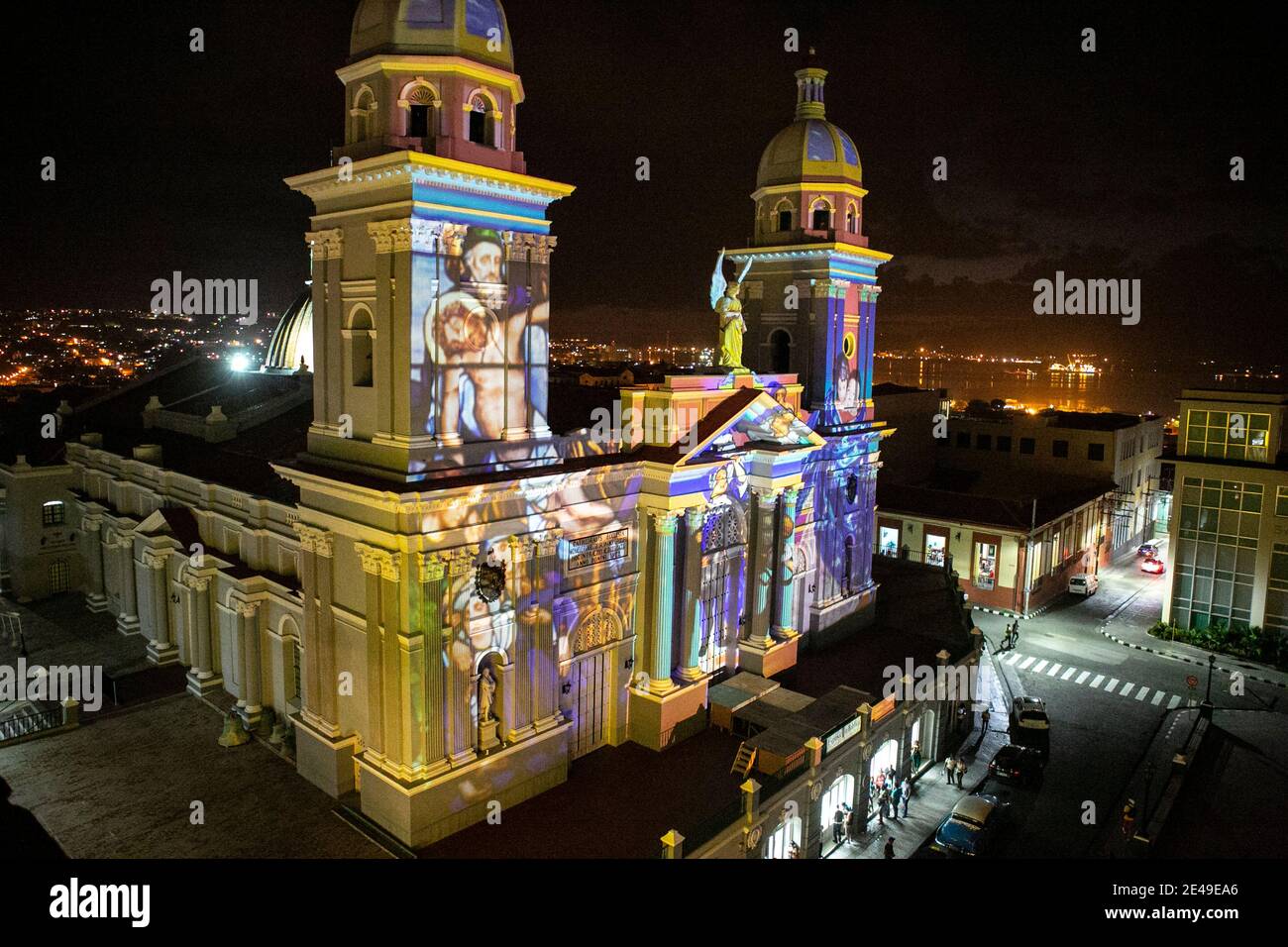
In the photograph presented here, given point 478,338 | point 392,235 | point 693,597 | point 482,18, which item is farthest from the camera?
point 693,597

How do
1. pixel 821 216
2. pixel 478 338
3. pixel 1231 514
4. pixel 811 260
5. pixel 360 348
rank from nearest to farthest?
pixel 478 338 → pixel 360 348 → pixel 811 260 → pixel 821 216 → pixel 1231 514

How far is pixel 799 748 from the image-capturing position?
25.0 m

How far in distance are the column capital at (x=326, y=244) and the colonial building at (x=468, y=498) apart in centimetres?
8

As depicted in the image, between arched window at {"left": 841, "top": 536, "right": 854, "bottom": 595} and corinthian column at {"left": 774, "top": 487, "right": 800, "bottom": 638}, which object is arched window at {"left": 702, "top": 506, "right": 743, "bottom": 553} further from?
arched window at {"left": 841, "top": 536, "right": 854, "bottom": 595}

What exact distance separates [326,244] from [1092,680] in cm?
3782

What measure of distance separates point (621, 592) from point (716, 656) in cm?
544

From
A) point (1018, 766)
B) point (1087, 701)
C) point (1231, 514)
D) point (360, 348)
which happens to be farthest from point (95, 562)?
point (1231, 514)

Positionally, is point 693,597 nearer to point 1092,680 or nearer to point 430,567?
point 430,567

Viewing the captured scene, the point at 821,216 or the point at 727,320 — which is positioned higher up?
the point at 821,216

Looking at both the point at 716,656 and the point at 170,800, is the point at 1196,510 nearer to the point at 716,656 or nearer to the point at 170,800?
the point at 716,656

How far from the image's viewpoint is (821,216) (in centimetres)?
3469

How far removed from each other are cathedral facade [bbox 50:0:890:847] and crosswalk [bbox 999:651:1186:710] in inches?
658

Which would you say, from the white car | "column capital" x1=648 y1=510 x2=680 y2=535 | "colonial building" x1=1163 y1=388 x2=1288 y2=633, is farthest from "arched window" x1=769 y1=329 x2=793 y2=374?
the white car

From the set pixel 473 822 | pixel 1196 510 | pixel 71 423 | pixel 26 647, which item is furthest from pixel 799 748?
pixel 71 423
